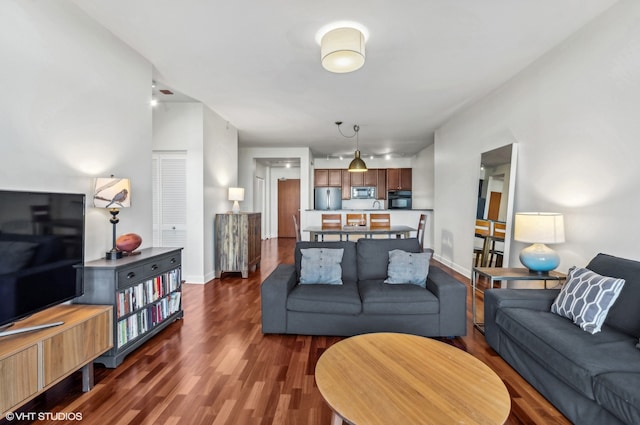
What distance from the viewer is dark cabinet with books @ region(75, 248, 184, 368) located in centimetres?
218

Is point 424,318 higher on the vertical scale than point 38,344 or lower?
lower

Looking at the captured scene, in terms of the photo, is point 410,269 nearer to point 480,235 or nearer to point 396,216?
point 480,235

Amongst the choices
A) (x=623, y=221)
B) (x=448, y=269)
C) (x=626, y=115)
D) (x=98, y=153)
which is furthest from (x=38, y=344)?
(x=448, y=269)

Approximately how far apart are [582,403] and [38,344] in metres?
2.85

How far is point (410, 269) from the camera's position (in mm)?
2861

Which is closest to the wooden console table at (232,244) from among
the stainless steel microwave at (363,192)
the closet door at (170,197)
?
the closet door at (170,197)

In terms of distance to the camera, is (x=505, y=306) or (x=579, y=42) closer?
(x=505, y=306)

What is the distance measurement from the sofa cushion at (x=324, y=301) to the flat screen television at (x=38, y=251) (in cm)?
156

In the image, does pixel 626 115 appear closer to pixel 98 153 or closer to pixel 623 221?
pixel 623 221

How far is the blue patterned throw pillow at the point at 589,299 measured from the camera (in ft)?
5.93

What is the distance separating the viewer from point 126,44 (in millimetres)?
2742

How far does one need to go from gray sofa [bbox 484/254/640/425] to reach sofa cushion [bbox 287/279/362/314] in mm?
1105

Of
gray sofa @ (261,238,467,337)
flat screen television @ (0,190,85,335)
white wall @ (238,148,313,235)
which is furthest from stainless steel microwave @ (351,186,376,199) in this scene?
flat screen television @ (0,190,85,335)

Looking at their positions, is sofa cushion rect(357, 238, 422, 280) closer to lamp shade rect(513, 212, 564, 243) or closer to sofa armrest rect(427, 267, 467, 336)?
sofa armrest rect(427, 267, 467, 336)
